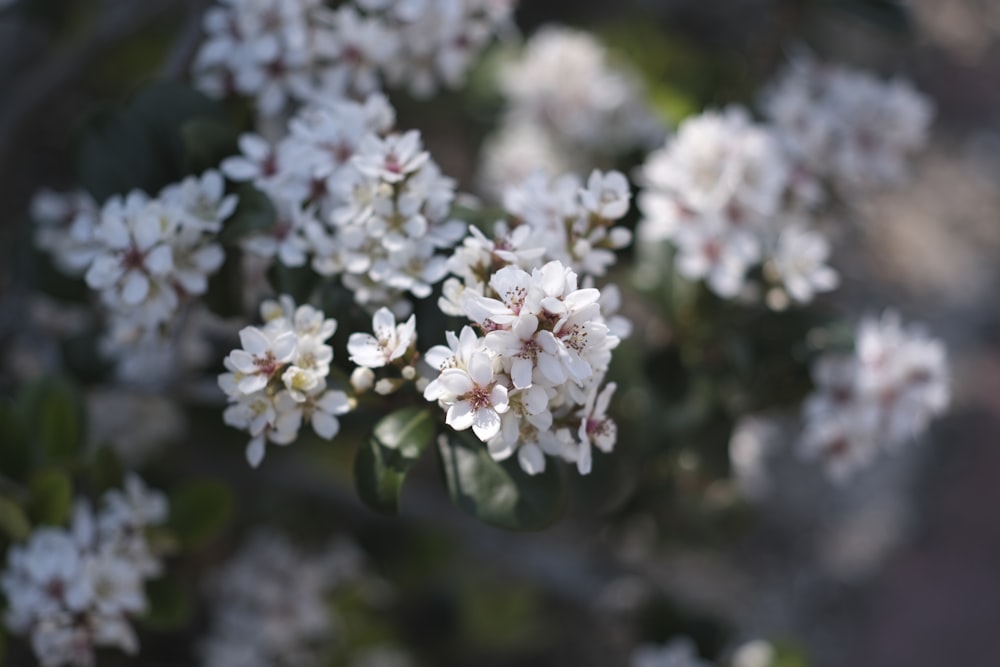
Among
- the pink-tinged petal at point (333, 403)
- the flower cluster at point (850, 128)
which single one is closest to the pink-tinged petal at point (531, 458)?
the pink-tinged petal at point (333, 403)

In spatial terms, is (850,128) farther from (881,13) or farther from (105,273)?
(105,273)

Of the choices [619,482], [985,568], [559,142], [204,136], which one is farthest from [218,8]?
[985,568]

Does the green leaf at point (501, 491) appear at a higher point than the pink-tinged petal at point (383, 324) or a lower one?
lower

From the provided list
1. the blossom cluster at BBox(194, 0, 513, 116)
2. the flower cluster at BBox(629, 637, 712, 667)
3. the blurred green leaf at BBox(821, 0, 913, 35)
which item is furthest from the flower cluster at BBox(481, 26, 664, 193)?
the flower cluster at BBox(629, 637, 712, 667)

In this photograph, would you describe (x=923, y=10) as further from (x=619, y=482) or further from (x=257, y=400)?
(x=257, y=400)

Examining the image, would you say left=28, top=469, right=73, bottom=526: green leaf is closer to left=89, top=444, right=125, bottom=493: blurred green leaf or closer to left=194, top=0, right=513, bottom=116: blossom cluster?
left=89, top=444, right=125, bottom=493: blurred green leaf

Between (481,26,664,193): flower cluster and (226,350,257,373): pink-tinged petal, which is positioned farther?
(481,26,664,193): flower cluster

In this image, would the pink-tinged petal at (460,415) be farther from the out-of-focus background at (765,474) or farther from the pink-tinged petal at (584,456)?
the out-of-focus background at (765,474)
